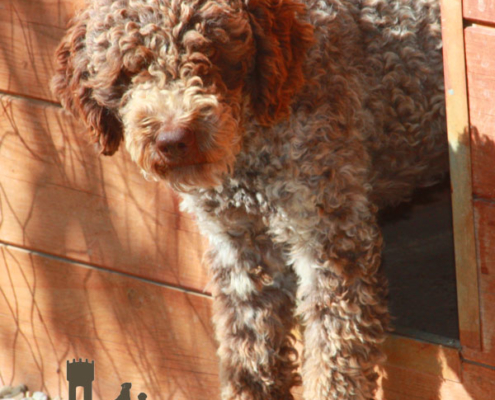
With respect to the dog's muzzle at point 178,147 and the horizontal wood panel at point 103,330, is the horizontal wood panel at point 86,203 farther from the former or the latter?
the dog's muzzle at point 178,147

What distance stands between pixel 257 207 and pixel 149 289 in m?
0.83

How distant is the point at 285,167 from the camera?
2.10m

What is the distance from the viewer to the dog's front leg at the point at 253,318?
2.36m

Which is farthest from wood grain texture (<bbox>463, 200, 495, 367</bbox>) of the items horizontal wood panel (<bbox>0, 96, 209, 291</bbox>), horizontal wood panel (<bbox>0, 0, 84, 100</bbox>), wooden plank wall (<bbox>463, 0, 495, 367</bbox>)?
horizontal wood panel (<bbox>0, 0, 84, 100</bbox>)

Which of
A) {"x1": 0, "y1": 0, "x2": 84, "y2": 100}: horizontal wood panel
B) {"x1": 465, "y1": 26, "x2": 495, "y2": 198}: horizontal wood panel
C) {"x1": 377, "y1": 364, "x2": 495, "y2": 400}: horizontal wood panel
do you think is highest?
{"x1": 0, "y1": 0, "x2": 84, "y2": 100}: horizontal wood panel

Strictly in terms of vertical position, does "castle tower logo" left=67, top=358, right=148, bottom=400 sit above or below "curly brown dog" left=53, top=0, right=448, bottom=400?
below

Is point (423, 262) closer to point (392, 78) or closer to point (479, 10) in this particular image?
point (392, 78)

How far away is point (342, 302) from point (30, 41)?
4.66 ft

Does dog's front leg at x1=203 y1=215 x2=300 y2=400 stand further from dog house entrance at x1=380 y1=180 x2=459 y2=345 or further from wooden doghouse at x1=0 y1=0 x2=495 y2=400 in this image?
dog house entrance at x1=380 y1=180 x2=459 y2=345

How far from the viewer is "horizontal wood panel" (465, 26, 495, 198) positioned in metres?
1.92

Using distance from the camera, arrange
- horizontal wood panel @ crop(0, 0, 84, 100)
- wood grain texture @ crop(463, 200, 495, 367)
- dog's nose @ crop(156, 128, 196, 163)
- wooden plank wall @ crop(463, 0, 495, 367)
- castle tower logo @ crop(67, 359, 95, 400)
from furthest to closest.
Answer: horizontal wood panel @ crop(0, 0, 84, 100) < castle tower logo @ crop(67, 359, 95, 400) < wood grain texture @ crop(463, 200, 495, 367) < wooden plank wall @ crop(463, 0, 495, 367) < dog's nose @ crop(156, 128, 196, 163)

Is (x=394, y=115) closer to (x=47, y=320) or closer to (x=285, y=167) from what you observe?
(x=285, y=167)

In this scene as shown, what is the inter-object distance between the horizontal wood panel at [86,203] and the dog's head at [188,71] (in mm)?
673

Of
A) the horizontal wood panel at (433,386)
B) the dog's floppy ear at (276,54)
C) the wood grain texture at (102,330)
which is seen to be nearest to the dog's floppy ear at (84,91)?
the dog's floppy ear at (276,54)
